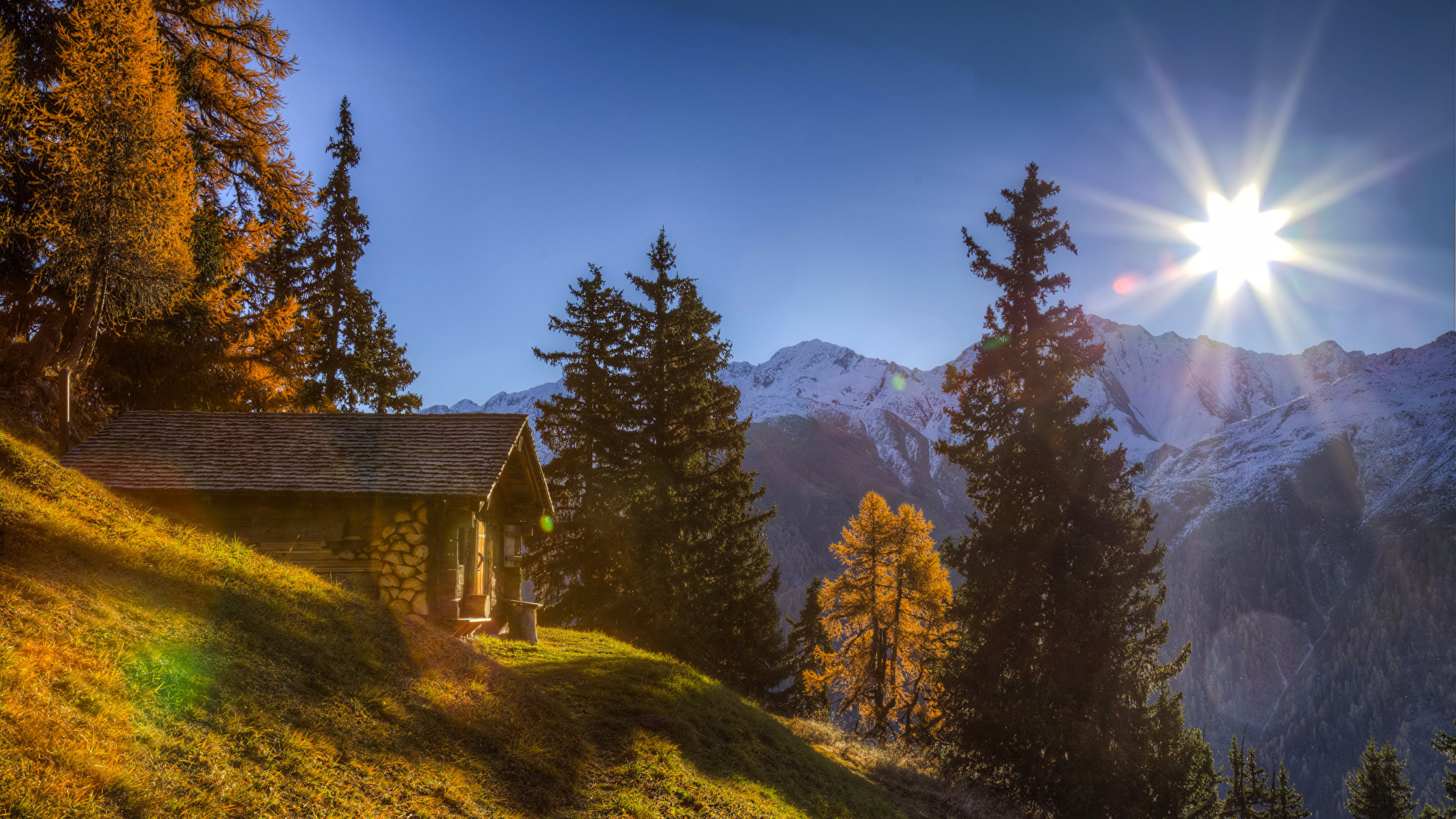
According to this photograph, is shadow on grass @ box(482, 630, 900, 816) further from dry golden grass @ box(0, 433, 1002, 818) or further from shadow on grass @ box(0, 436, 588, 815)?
shadow on grass @ box(0, 436, 588, 815)

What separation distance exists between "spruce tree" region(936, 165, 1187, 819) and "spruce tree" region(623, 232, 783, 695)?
7.93 metres

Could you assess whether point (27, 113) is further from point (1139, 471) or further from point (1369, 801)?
point (1369, 801)

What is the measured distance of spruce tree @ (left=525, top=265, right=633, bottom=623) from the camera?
2436 cm

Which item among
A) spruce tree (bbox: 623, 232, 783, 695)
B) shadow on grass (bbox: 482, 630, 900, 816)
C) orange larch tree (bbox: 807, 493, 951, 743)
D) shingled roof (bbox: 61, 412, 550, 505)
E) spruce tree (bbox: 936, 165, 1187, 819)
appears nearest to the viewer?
shadow on grass (bbox: 482, 630, 900, 816)

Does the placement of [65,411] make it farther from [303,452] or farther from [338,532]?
[338,532]

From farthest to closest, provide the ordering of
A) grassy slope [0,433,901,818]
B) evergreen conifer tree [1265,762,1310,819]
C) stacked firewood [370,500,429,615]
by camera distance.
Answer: evergreen conifer tree [1265,762,1310,819] < stacked firewood [370,500,429,615] < grassy slope [0,433,901,818]

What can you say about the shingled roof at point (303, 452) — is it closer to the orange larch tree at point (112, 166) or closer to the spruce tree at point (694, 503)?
the orange larch tree at point (112, 166)

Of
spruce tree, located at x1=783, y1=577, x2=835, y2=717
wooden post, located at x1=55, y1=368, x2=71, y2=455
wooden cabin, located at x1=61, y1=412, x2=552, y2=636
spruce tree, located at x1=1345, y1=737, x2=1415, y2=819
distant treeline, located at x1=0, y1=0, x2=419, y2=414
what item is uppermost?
distant treeline, located at x1=0, y1=0, x2=419, y2=414

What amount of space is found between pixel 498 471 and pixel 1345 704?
228 m

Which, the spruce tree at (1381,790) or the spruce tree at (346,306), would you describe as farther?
the spruce tree at (1381,790)

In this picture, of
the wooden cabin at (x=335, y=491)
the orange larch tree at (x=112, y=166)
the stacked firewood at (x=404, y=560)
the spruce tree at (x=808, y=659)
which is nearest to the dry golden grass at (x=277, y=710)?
the stacked firewood at (x=404, y=560)

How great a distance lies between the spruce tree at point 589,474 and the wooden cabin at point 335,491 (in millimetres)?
7598

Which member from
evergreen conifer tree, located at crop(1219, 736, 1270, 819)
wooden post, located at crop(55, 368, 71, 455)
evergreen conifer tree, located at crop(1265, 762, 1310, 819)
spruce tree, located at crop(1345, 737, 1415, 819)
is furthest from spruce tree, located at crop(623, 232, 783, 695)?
spruce tree, located at crop(1345, 737, 1415, 819)

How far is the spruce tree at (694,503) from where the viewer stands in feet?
78.2
